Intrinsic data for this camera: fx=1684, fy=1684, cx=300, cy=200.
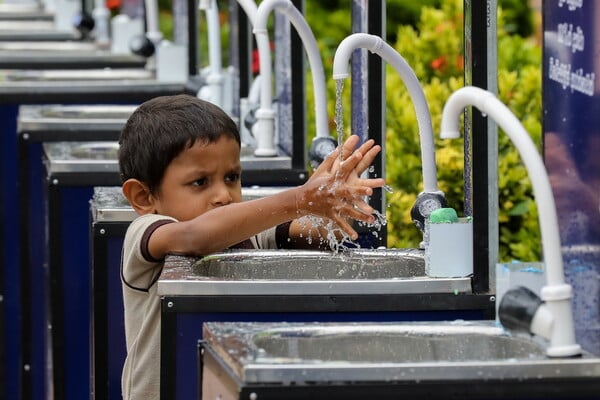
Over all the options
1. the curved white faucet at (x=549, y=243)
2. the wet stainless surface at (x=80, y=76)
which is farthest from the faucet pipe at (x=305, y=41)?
the wet stainless surface at (x=80, y=76)

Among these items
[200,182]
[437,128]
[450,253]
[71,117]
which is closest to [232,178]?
[200,182]

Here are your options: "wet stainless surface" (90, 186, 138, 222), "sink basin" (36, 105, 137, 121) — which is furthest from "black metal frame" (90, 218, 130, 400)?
"sink basin" (36, 105, 137, 121)

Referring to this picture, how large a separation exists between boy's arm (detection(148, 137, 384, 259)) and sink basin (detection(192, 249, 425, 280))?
4.4 inches

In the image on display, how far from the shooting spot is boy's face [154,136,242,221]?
4047mm

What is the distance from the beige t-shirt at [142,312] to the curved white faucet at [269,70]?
0.84 metres

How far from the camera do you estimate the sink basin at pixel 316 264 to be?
13.2 ft

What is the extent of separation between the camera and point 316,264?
408cm

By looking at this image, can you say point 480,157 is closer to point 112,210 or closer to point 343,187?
point 343,187

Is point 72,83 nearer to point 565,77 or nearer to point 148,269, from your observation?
point 148,269

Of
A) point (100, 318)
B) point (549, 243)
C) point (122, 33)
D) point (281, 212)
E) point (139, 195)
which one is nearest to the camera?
point (549, 243)

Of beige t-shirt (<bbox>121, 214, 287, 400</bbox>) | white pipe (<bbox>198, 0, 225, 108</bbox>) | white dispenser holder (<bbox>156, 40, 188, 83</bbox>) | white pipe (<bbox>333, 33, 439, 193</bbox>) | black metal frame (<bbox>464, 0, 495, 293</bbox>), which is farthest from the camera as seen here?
white dispenser holder (<bbox>156, 40, 188, 83</bbox>)

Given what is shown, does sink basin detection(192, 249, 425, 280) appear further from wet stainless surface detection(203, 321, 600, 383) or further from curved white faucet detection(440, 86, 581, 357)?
curved white faucet detection(440, 86, 581, 357)

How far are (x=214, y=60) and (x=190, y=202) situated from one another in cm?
255

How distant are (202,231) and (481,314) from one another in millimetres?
694
